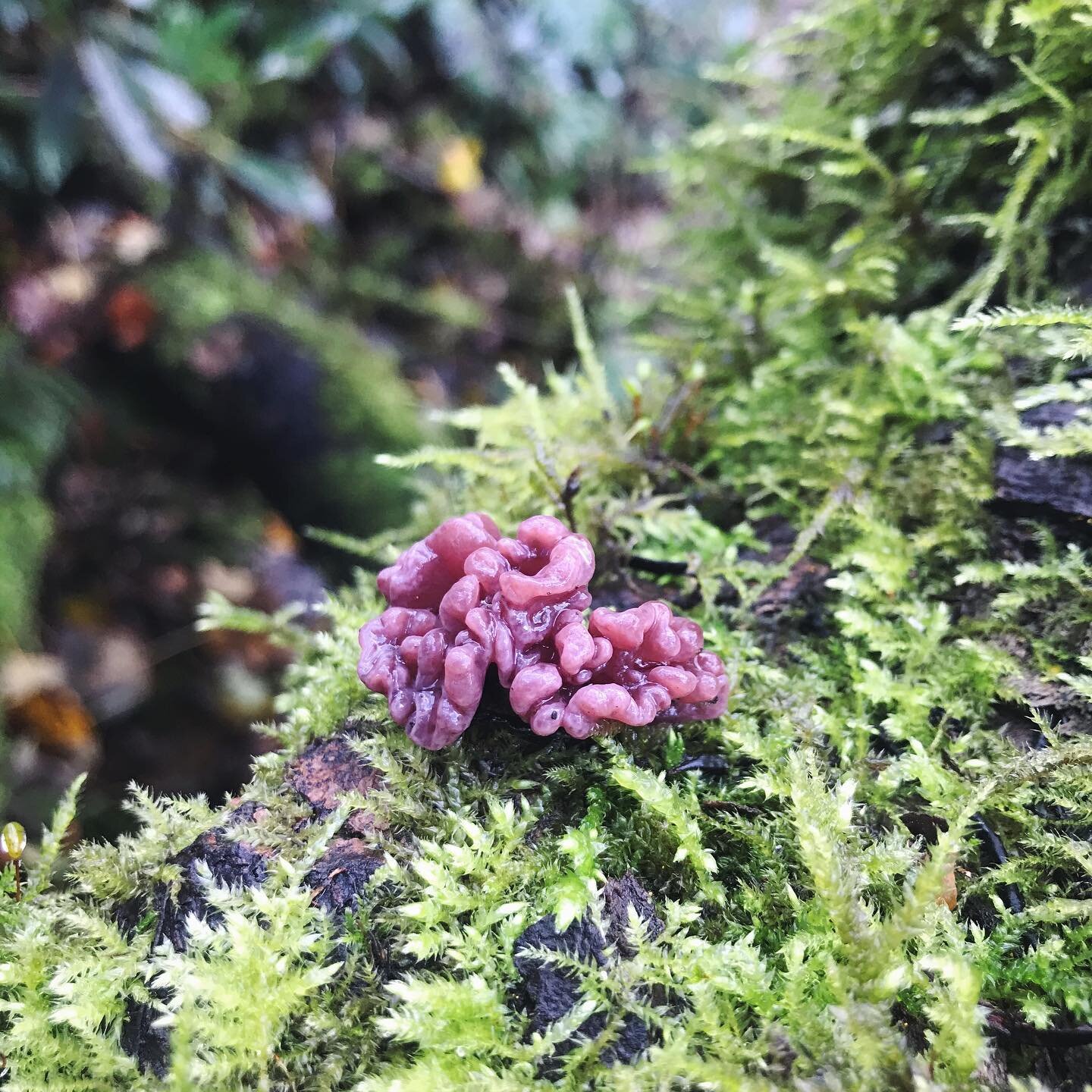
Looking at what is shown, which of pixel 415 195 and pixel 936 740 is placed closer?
pixel 936 740

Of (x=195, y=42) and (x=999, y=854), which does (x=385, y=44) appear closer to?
(x=195, y=42)

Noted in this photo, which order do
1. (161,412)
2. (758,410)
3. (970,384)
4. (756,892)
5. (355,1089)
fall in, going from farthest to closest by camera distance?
1. (161,412)
2. (758,410)
3. (970,384)
4. (756,892)
5. (355,1089)

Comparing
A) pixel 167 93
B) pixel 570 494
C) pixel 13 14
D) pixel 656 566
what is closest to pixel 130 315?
pixel 167 93

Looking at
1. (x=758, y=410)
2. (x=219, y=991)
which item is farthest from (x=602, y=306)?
(x=219, y=991)

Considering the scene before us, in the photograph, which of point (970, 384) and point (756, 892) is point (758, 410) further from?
point (756, 892)

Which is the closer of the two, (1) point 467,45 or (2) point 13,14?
(2) point 13,14
